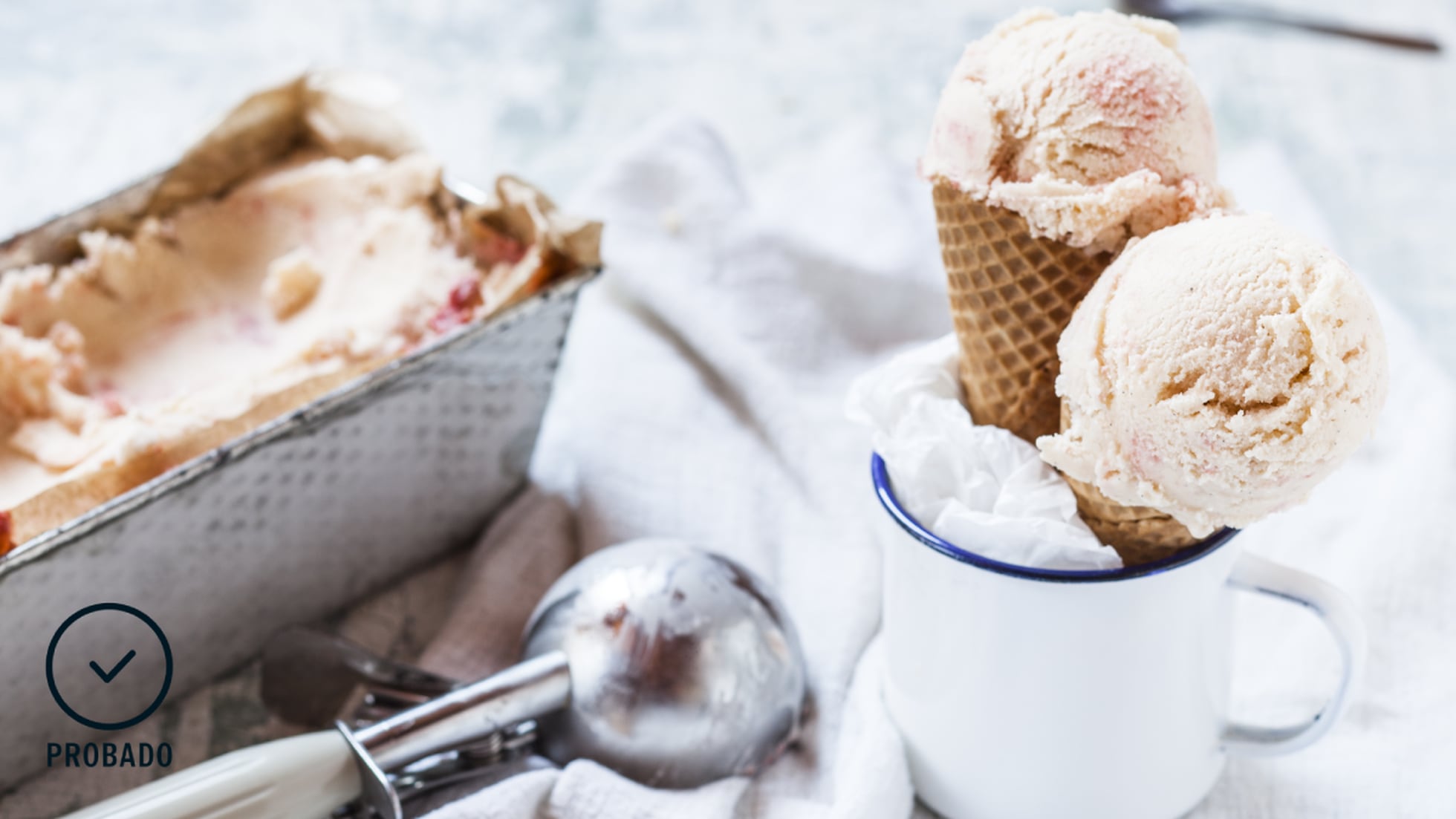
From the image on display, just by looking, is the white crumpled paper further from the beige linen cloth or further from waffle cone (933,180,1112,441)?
the beige linen cloth

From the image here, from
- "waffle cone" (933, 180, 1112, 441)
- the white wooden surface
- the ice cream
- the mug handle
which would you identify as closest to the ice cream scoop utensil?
the ice cream

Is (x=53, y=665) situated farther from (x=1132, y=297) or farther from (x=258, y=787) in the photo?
(x=1132, y=297)

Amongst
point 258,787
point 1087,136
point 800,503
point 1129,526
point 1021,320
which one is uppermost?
point 1087,136

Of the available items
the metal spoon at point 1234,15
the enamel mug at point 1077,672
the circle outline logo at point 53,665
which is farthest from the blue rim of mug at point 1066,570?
the metal spoon at point 1234,15

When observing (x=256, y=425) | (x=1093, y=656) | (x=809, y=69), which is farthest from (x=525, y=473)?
(x=809, y=69)

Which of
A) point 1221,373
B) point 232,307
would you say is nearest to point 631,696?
point 1221,373

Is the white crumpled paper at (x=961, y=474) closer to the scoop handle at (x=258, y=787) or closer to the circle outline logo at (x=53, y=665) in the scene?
the scoop handle at (x=258, y=787)

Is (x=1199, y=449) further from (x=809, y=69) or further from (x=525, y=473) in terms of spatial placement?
(x=809, y=69)
